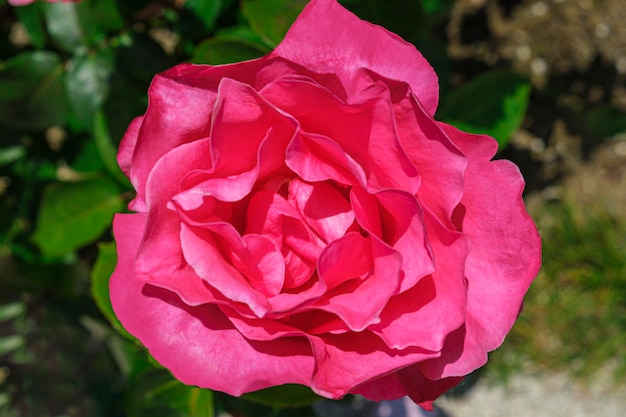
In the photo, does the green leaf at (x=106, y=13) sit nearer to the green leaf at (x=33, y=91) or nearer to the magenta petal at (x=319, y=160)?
the green leaf at (x=33, y=91)

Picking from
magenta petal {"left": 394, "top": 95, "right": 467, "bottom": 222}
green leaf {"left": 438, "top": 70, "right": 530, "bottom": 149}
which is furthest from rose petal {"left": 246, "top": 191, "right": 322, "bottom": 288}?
green leaf {"left": 438, "top": 70, "right": 530, "bottom": 149}

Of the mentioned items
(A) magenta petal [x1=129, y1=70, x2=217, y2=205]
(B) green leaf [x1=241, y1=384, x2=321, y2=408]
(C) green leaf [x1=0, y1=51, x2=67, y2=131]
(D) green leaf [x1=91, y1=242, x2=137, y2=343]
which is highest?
(A) magenta petal [x1=129, y1=70, x2=217, y2=205]

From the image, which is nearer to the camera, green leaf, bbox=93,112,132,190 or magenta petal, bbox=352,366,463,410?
magenta petal, bbox=352,366,463,410

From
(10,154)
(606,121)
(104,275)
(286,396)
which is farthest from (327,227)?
(606,121)

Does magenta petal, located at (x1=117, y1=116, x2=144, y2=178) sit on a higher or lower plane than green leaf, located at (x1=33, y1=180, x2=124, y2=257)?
higher

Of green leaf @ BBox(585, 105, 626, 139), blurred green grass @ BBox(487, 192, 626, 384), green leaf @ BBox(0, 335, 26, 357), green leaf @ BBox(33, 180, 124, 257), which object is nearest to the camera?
green leaf @ BBox(33, 180, 124, 257)

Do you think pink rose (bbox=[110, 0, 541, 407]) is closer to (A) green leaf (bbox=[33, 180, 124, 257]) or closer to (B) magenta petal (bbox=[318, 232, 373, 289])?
(B) magenta petal (bbox=[318, 232, 373, 289])

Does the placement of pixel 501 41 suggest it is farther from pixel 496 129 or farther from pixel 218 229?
pixel 218 229

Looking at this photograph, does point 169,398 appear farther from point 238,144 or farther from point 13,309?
point 13,309
